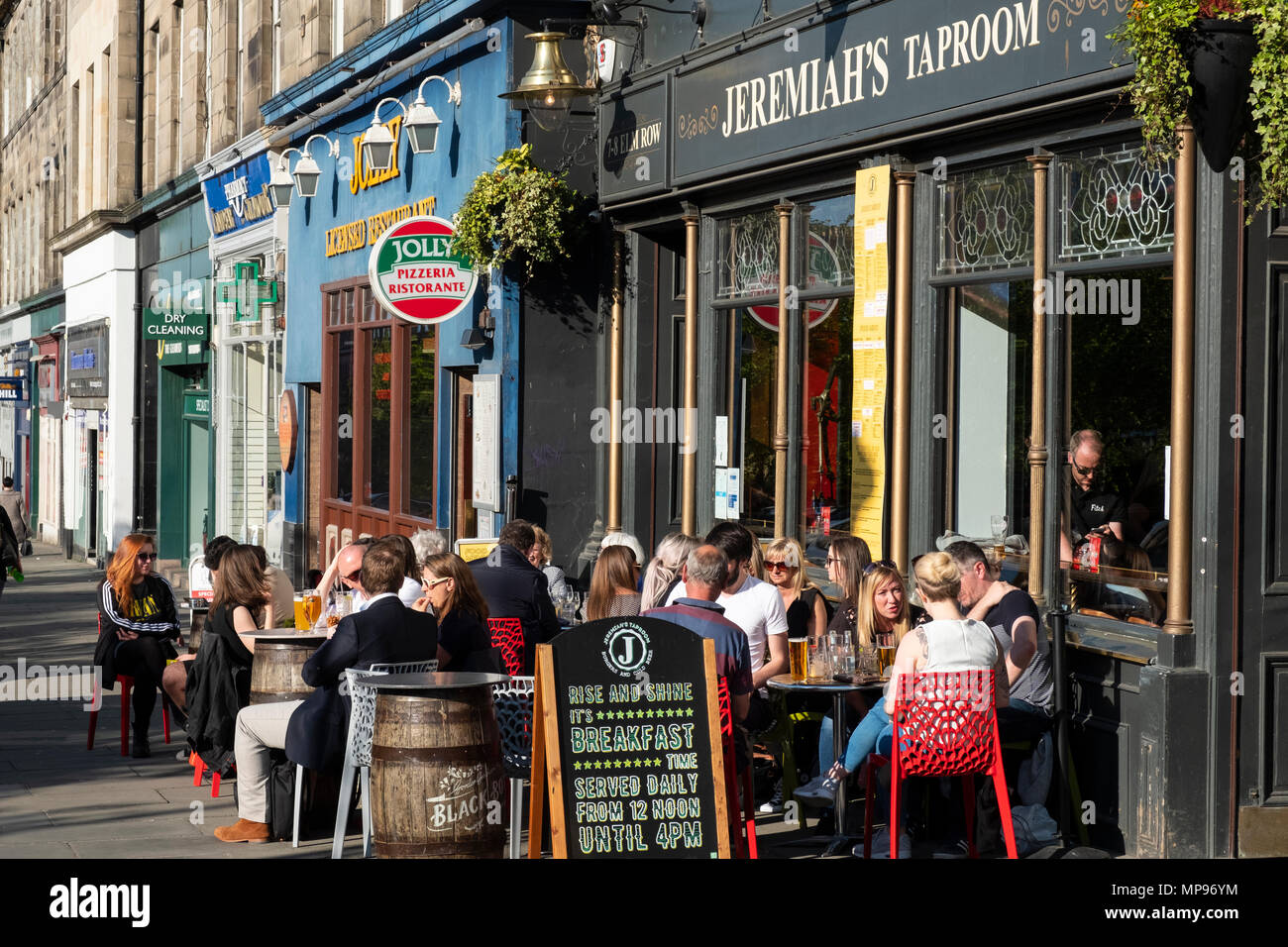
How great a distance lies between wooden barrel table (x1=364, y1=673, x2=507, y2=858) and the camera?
6930mm

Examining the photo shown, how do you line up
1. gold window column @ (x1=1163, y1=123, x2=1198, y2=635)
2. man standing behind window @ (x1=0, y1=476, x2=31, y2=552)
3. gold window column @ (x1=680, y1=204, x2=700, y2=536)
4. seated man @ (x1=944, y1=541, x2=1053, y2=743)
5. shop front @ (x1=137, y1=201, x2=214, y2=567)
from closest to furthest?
gold window column @ (x1=1163, y1=123, x2=1198, y2=635) < seated man @ (x1=944, y1=541, x2=1053, y2=743) < gold window column @ (x1=680, y1=204, x2=700, y2=536) < man standing behind window @ (x1=0, y1=476, x2=31, y2=552) < shop front @ (x1=137, y1=201, x2=214, y2=567)

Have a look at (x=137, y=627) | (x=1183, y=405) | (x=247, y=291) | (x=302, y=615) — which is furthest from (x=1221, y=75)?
(x=247, y=291)

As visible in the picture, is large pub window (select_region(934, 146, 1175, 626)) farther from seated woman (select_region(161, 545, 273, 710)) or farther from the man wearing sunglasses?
seated woman (select_region(161, 545, 273, 710))

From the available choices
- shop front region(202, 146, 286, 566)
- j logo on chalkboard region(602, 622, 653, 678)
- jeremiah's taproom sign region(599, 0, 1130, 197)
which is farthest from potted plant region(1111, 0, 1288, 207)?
shop front region(202, 146, 286, 566)

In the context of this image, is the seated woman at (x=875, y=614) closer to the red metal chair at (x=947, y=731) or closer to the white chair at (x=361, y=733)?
the red metal chair at (x=947, y=731)

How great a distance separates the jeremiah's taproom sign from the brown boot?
5.30 metres

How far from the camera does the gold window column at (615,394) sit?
13.5 metres

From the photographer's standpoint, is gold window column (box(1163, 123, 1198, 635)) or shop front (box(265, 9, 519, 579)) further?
shop front (box(265, 9, 519, 579))

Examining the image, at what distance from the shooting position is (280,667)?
8.77m

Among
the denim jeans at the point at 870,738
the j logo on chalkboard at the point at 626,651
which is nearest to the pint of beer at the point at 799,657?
the denim jeans at the point at 870,738

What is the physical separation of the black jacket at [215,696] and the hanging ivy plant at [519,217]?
16.4 feet

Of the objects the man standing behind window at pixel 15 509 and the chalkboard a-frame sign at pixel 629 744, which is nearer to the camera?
the chalkboard a-frame sign at pixel 629 744
